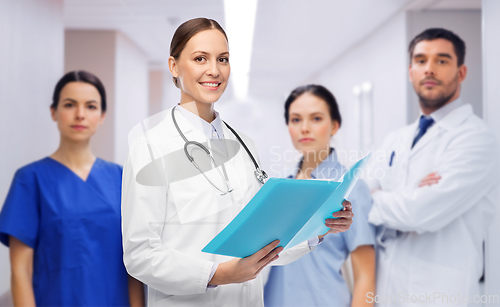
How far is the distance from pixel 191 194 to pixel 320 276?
66cm

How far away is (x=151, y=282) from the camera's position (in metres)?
0.77

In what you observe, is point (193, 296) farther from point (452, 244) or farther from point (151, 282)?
point (452, 244)

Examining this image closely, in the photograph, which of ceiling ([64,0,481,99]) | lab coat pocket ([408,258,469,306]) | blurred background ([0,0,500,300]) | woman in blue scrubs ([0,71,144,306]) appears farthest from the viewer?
ceiling ([64,0,481,99])

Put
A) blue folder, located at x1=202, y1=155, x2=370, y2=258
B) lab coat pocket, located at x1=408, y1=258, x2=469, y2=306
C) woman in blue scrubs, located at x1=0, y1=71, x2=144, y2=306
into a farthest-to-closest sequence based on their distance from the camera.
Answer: lab coat pocket, located at x1=408, y1=258, x2=469, y2=306, woman in blue scrubs, located at x1=0, y1=71, x2=144, y2=306, blue folder, located at x1=202, y1=155, x2=370, y2=258

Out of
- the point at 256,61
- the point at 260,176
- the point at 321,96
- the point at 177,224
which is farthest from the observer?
the point at 256,61

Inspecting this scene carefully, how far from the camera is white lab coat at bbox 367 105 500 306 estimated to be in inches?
53.6

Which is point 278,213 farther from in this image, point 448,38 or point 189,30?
point 448,38

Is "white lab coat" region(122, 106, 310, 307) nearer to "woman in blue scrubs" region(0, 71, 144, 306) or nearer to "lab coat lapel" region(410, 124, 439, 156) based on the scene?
"woman in blue scrubs" region(0, 71, 144, 306)

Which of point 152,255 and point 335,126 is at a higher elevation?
point 335,126

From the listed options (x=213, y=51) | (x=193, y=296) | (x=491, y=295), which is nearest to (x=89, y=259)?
(x=193, y=296)

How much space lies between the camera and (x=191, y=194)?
83 centimetres

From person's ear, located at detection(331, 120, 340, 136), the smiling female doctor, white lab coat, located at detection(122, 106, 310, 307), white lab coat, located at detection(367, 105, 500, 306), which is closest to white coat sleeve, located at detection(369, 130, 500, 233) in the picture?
white lab coat, located at detection(367, 105, 500, 306)

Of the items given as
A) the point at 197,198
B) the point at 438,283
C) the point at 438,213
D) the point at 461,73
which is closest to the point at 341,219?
the point at 197,198

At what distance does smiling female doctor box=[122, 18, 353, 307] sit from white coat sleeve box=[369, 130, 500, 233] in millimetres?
546
